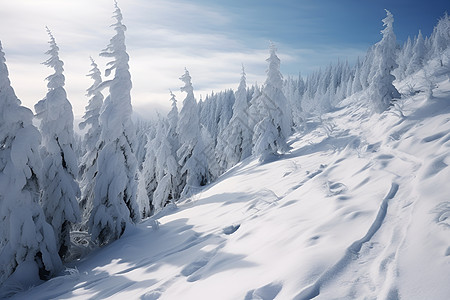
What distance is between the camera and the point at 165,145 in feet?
77.5

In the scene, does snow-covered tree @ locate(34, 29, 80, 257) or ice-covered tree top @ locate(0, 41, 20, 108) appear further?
snow-covered tree @ locate(34, 29, 80, 257)

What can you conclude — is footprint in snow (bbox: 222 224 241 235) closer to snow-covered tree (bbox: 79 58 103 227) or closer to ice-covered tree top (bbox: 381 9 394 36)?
snow-covered tree (bbox: 79 58 103 227)

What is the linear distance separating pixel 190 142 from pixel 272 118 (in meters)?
7.01

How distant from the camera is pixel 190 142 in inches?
869

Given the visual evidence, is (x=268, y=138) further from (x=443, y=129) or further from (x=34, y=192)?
(x=34, y=192)

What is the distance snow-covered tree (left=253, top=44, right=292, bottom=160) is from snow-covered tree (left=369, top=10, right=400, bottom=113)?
5924mm

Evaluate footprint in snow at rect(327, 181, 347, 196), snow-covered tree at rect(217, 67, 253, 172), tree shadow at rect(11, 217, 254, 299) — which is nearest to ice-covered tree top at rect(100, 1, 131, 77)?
tree shadow at rect(11, 217, 254, 299)

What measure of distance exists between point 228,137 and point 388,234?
29.3 metres

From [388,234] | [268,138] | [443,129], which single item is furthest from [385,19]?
[388,234]

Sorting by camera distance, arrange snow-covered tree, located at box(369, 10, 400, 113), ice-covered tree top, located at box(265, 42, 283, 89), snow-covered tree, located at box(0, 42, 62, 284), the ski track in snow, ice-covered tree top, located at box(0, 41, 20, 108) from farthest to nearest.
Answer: ice-covered tree top, located at box(265, 42, 283, 89) < snow-covered tree, located at box(369, 10, 400, 113) < ice-covered tree top, located at box(0, 41, 20, 108) < snow-covered tree, located at box(0, 42, 62, 284) < the ski track in snow

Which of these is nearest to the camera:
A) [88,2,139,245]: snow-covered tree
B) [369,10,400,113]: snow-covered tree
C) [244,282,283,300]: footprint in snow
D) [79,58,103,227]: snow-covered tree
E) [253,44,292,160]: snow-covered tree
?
[244,282,283,300]: footprint in snow

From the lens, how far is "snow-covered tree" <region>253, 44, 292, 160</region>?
17547mm

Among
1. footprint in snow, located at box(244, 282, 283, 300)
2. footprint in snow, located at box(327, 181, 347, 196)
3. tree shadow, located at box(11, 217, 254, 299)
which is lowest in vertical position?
tree shadow, located at box(11, 217, 254, 299)

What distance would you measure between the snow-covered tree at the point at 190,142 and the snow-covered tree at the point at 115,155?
9.13m
